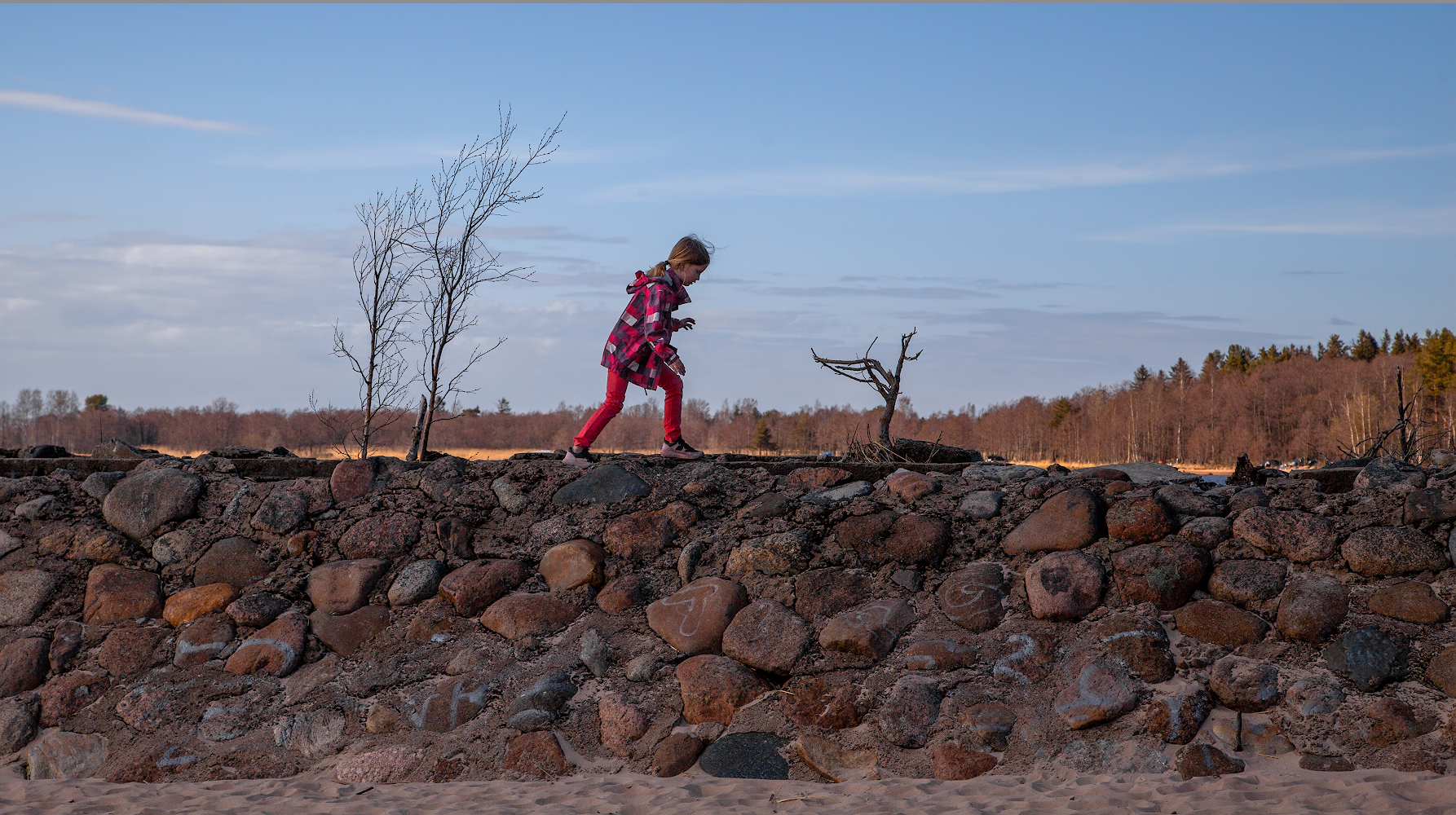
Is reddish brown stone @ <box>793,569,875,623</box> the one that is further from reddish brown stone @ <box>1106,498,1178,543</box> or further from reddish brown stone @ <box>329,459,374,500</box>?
reddish brown stone @ <box>329,459,374,500</box>

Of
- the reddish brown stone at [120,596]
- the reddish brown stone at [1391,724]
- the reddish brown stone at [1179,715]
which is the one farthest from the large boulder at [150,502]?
the reddish brown stone at [1391,724]

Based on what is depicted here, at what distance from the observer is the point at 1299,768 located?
4184mm

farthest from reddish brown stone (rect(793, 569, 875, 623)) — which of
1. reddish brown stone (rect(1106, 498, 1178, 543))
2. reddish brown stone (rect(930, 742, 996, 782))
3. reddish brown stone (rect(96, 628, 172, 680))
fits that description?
reddish brown stone (rect(96, 628, 172, 680))

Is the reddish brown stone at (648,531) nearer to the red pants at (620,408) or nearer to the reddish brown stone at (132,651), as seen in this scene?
the red pants at (620,408)

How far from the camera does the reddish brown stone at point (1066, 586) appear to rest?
505cm

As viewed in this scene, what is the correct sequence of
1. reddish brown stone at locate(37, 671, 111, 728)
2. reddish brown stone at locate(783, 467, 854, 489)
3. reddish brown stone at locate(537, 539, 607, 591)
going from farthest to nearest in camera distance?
reddish brown stone at locate(783, 467, 854, 489) < reddish brown stone at locate(537, 539, 607, 591) < reddish brown stone at locate(37, 671, 111, 728)

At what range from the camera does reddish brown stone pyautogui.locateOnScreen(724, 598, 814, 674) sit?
5008 mm

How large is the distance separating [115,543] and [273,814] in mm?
2875

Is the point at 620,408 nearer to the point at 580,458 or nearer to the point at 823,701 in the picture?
the point at 580,458

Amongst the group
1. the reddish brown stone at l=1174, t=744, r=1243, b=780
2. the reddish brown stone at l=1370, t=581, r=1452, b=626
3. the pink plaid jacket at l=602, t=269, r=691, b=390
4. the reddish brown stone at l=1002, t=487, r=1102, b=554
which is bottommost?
the reddish brown stone at l=1174, t=744, r=1243, b=780

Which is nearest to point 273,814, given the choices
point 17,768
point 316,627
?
point 316,627

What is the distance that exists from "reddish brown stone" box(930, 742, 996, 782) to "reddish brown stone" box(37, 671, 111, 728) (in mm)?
4512

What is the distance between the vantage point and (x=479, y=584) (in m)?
5.66

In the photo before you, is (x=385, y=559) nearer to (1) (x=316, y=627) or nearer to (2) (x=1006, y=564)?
(1) (x=316, y=627)
